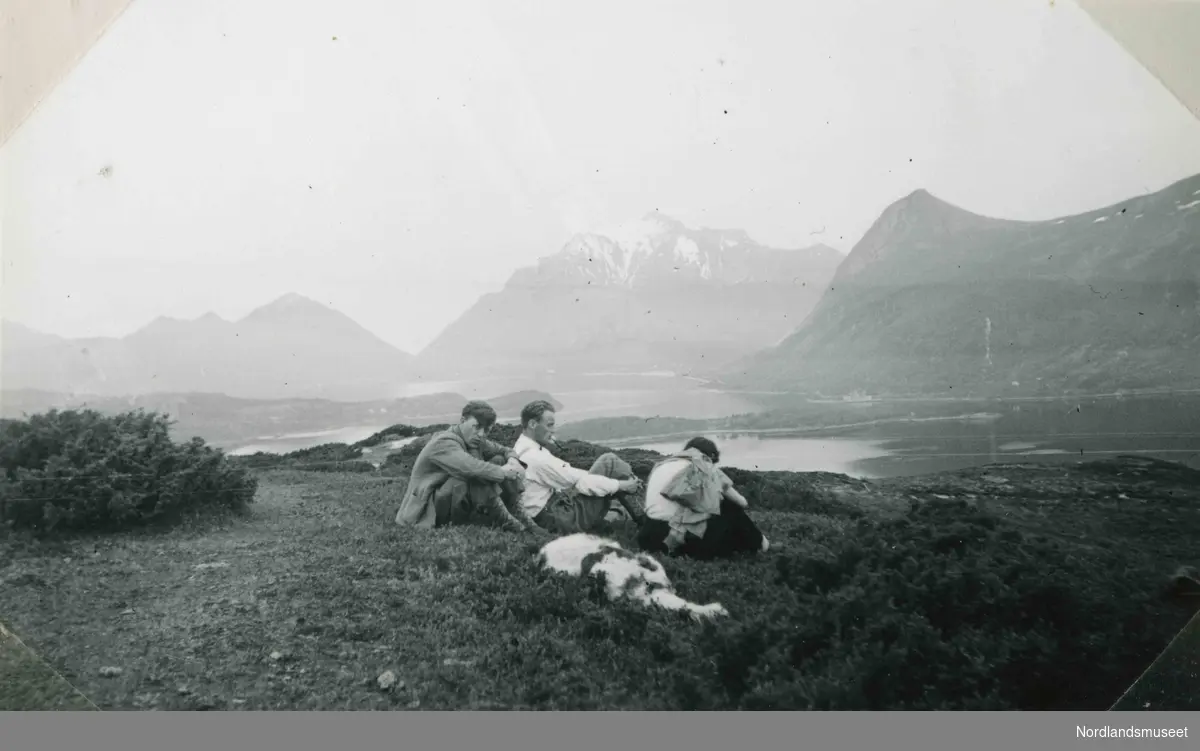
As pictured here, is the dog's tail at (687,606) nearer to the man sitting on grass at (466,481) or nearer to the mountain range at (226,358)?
the man sitting on grass at (466,481)

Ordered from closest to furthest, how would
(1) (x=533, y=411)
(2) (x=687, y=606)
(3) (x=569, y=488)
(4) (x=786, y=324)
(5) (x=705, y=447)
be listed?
(2) (x=687, y=606) < (5) (x=705, y=447) < (3) (x=569, y=488) < (1) (x=533, y=411) < (4) (x=786, y=324)

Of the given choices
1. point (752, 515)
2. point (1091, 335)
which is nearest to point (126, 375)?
point (752, 515)

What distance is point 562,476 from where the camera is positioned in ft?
17.4

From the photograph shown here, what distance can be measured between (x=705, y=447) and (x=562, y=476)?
996 millimetres

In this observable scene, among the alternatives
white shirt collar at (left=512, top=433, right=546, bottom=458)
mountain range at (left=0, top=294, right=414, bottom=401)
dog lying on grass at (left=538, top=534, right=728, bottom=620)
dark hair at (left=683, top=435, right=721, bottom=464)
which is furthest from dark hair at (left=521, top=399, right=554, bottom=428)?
mountain range at (left=0, top=294, right=414, bottom=401)

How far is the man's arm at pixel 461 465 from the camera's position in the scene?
5.27 m

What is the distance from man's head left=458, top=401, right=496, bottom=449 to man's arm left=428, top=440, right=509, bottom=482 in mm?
113

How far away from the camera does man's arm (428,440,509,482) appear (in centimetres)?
527

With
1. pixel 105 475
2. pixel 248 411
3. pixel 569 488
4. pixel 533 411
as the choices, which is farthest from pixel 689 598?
pixel 105 475

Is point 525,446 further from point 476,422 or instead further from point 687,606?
point 687,606

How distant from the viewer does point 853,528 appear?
16.1 ft

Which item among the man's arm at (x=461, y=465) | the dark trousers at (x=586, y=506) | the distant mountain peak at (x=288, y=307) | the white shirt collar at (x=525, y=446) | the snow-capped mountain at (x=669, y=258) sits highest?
the snow-capped mountain at (x=669, y=258)

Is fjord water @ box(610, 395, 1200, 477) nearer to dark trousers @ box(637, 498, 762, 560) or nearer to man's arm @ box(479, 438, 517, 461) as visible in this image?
dark trousers @ box(637, 498, 762, 560)

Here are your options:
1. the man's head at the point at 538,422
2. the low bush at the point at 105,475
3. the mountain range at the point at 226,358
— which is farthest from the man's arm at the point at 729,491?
the low bush at the point at 105,475
